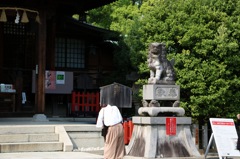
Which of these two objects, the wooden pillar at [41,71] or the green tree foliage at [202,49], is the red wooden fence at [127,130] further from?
the wooden pillar at [41,71]

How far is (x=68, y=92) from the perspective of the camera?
23031 millimetres

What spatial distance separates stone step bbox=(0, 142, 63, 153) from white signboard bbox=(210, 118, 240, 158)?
4.82 metres

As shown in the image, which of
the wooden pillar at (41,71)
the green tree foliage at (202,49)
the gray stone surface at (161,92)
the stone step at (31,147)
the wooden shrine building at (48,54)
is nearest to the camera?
the gray stone surface at (161,92)

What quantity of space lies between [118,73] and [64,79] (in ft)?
9.71

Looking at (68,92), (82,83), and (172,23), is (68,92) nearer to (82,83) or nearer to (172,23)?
(82,83)

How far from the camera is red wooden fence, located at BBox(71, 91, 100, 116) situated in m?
22.0

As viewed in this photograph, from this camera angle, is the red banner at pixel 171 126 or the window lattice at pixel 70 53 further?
the window lattice at pixel 70 53

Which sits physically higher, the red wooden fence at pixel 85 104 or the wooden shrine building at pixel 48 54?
the wooden shrine building at pixel 48 54

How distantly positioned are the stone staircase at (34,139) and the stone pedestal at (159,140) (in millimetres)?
2911

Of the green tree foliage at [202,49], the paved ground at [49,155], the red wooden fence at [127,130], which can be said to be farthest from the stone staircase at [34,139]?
the green tree foliage at [202,49]

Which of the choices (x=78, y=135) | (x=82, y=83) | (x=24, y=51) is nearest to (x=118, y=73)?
(x=82, y=83)

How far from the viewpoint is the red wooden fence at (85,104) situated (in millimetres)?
22047

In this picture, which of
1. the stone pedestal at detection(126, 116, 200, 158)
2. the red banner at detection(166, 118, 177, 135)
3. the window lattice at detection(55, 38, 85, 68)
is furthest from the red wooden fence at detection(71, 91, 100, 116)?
the red banner at detection(166, 118, 177, 135)

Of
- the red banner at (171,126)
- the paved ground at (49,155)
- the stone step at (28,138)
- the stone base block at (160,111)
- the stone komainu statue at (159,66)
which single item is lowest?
the paved ground at (49,155)
